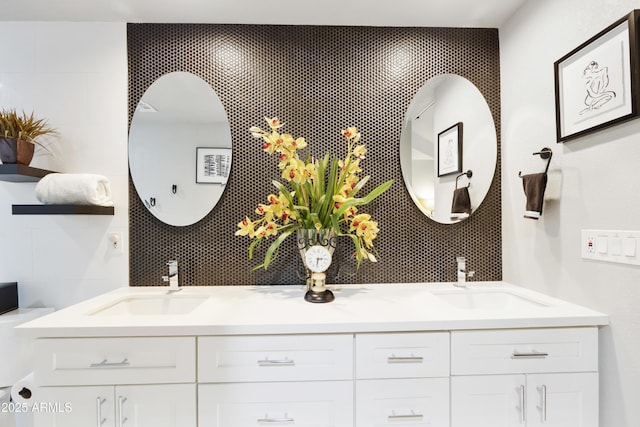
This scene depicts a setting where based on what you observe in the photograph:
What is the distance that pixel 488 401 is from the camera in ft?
3.74

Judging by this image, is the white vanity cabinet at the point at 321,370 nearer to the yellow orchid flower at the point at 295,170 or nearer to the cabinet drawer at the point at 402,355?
the cabinet drawer at the point at 402,355

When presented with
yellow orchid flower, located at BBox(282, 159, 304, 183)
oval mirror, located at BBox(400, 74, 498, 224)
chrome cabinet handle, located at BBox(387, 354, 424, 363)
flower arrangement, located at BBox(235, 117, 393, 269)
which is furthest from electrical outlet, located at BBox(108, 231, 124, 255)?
oval mirror, located at BBox(400, 74, 498, 224)

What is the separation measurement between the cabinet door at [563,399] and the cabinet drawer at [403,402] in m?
0.34

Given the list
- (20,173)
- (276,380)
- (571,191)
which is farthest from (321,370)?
(20,173)

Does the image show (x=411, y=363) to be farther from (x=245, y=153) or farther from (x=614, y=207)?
(x=245, y=153)

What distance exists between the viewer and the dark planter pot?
1454mm

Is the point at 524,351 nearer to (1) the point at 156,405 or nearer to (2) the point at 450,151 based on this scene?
(2) the point at 450,151

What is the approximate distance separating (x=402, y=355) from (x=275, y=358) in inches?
18.6

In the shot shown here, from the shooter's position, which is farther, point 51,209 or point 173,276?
point 173,276

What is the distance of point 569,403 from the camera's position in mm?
1146

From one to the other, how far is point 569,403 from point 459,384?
0.43 m

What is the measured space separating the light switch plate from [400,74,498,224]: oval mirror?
0.59 m

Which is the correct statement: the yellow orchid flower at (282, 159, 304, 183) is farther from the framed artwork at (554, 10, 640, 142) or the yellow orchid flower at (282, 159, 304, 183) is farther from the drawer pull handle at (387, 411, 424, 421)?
the framed artwork at (554, 10, 640, 142)

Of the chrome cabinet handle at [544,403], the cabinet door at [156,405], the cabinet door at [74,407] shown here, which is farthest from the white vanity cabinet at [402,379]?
the cabinet door at [74,407]
